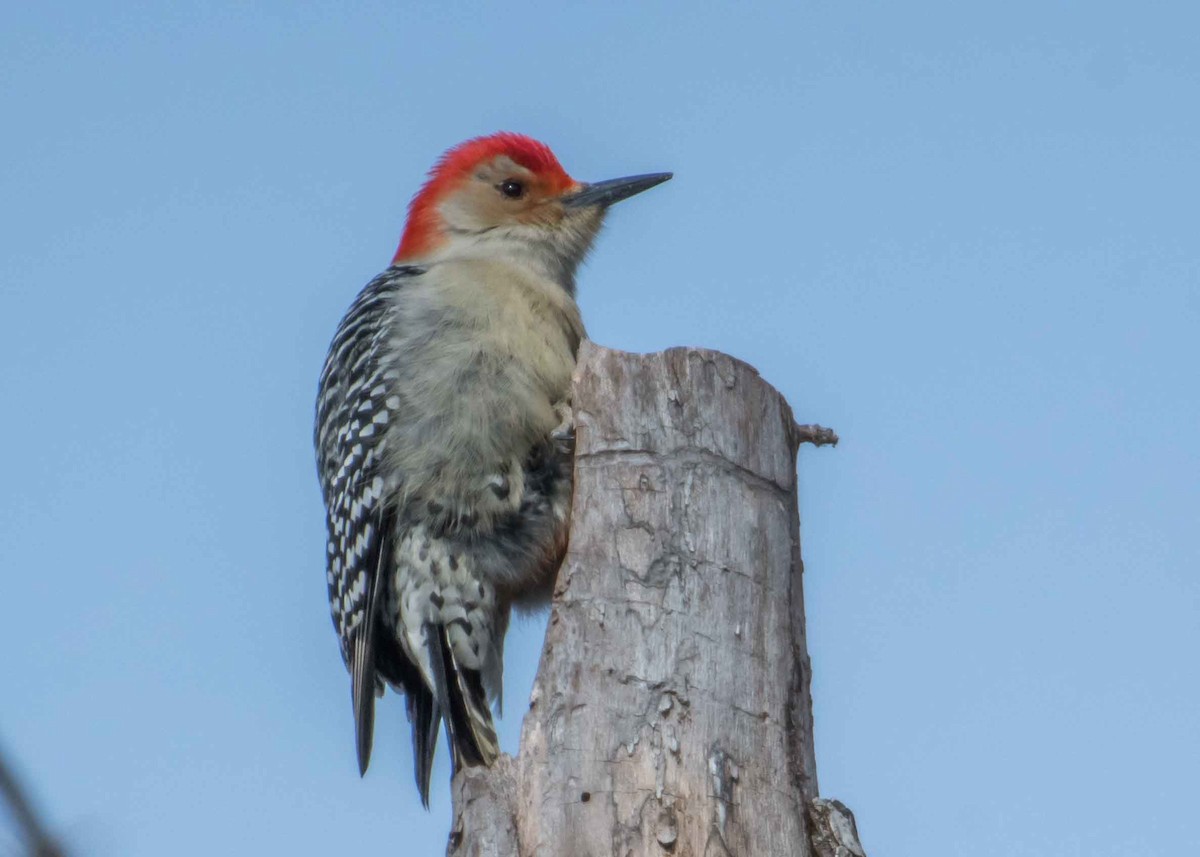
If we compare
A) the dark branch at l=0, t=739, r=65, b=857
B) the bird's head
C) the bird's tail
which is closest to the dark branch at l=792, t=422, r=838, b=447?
the bird's tail

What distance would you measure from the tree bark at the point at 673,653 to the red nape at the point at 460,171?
2679 mm

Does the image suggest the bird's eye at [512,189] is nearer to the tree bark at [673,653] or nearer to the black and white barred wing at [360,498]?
the black and white barred wing at [360,498]

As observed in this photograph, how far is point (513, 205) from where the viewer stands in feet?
22.2

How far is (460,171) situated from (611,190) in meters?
0.80

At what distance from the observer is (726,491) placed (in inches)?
161

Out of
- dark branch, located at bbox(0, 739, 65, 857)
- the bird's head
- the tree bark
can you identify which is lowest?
dark branch, located at bbox(0, 739, 65, 857)

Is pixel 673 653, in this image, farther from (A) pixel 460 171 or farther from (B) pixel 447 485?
(A) pixel 460 171

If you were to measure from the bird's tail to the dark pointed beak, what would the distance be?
8.04 feet

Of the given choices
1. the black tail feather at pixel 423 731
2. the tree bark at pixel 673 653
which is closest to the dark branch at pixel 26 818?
the tree bark at pixel 673 653

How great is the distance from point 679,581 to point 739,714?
0.42m

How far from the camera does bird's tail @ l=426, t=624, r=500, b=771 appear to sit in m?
5.24

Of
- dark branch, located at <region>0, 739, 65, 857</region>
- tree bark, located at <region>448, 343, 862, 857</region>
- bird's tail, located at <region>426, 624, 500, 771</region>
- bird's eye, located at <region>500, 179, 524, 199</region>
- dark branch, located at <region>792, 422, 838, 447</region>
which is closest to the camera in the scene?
dark branch, located at <region>0, 739, 65, 857</region>

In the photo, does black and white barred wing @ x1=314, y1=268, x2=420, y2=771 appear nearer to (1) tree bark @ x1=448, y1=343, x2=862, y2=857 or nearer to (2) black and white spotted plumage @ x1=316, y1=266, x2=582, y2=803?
(2) black and white spotted plumage @ x1=316, y1=266, x2=582, y2=803

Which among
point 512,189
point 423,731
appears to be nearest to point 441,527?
point 423,731
